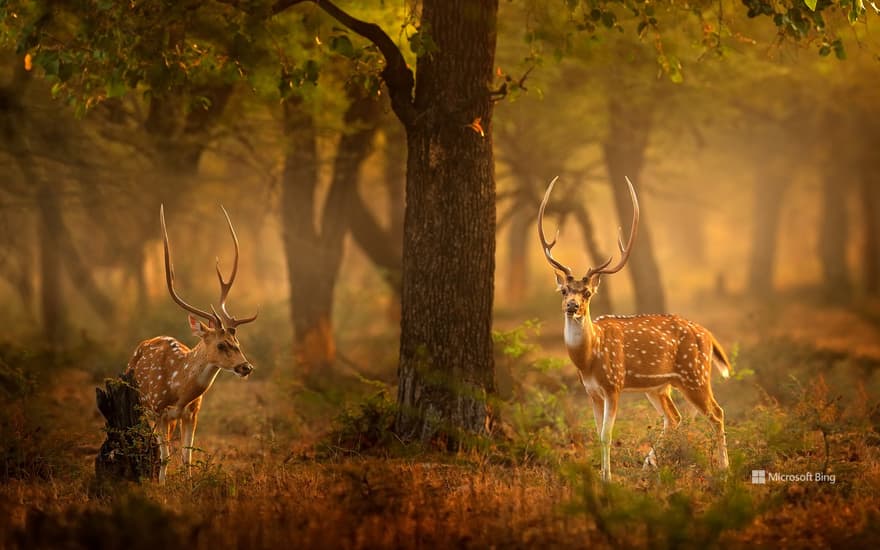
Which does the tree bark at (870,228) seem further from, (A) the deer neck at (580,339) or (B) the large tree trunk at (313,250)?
(A) the deer neck at (580,339)

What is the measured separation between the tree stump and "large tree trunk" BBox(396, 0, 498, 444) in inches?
96.6

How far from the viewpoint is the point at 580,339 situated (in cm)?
966

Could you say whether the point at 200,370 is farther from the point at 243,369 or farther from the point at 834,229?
the point at 834,229

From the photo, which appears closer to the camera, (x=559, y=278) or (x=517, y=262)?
(x=559, y=278)

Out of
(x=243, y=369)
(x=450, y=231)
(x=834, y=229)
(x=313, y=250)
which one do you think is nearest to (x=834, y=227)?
Result: (x=834, y=229)

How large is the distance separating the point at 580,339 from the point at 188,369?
3613 mm

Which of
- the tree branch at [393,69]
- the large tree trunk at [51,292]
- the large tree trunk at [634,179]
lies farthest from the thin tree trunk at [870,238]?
the tree branch at [393,69]

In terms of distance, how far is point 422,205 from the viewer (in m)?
10.3

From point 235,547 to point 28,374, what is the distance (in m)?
8.00

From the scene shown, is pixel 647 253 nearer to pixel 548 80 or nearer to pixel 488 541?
pixel 548 80

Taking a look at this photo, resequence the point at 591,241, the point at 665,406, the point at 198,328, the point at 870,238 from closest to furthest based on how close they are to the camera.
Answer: the point at 198,328, the point at 665,406, the point at 591,241, the point at 870,238

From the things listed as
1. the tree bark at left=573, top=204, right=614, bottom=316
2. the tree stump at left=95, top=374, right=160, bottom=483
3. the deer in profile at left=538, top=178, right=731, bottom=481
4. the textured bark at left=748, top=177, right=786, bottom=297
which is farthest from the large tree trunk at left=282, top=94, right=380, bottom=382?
the textured bark at left=748, top=177, right=786, bottom=297

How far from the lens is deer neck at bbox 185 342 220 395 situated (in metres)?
9.74

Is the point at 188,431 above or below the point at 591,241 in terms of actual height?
below
